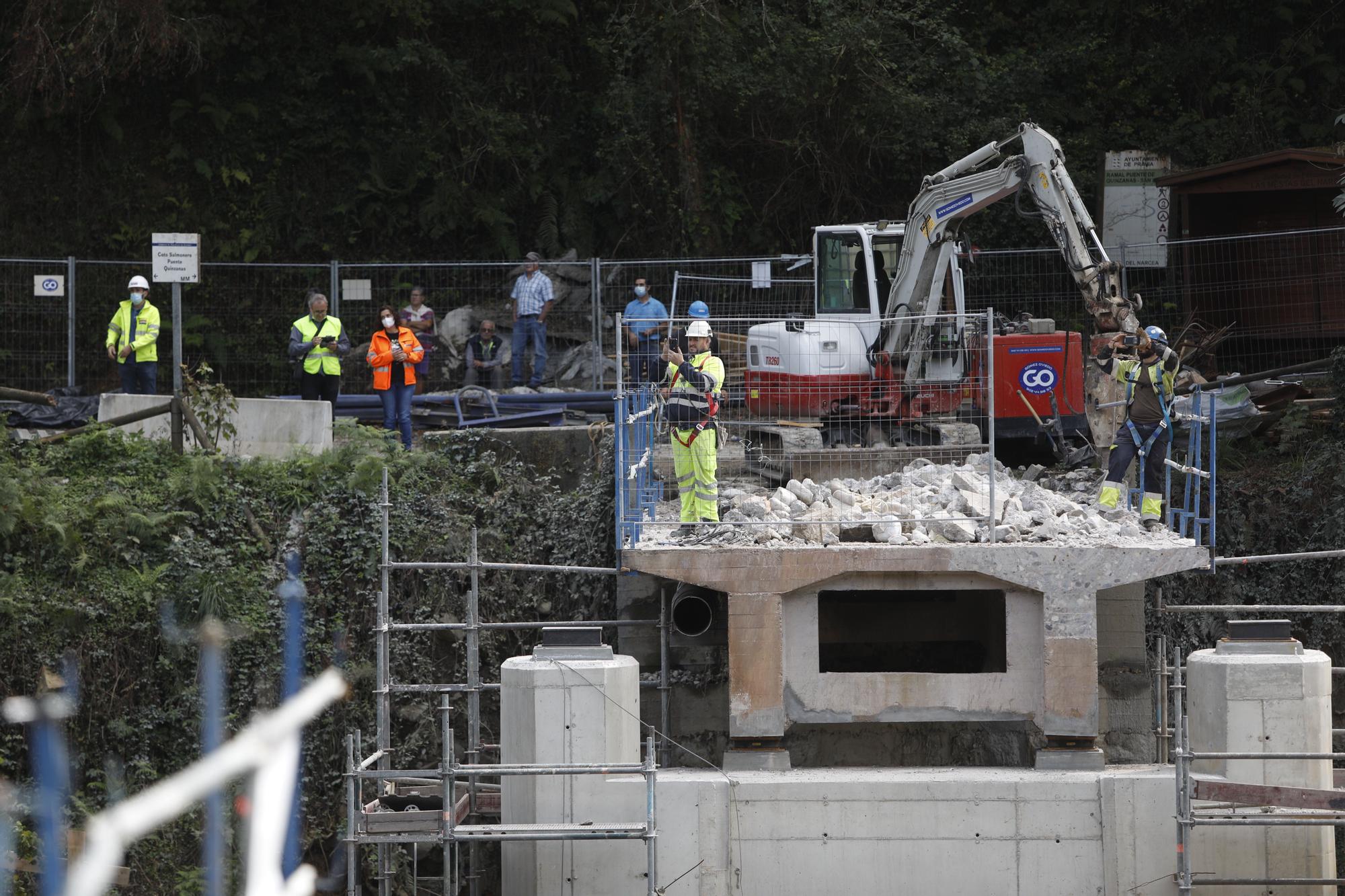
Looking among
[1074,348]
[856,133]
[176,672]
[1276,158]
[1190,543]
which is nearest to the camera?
[1190,543]

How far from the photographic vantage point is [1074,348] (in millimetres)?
16922

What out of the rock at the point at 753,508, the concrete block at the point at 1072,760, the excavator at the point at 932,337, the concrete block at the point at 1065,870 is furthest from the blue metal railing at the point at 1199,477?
the rock at the point at 753,508

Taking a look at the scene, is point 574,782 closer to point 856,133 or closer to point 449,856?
A: point 449,856

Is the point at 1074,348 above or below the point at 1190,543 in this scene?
above

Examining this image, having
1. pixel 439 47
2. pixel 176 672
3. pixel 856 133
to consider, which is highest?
pixel 439 47

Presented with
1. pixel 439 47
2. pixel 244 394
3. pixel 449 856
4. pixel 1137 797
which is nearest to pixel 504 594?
pixel 449 856

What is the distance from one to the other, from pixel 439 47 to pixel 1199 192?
12540 mm

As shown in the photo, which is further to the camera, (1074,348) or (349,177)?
(349,177)

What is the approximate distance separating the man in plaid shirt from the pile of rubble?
20.4 ft

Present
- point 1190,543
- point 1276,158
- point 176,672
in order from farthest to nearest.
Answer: point 1276,158 < point 176,672 < point 1190,543

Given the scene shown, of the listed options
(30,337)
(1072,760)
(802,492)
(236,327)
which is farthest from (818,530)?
(30,337)

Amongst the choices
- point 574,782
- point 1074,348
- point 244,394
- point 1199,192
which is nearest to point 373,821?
point 574,782

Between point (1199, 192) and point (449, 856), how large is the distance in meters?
14.6

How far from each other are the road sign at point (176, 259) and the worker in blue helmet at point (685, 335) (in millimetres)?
4684
